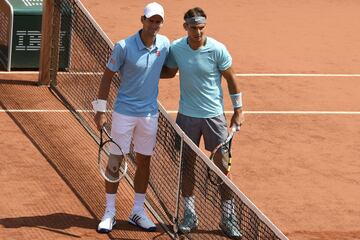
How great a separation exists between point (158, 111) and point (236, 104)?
2.74ft

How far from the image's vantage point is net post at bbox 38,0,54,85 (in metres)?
17.2

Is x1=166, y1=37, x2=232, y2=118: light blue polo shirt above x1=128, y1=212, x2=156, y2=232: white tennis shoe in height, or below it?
above

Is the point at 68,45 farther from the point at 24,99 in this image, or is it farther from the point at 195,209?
the point at 195,209

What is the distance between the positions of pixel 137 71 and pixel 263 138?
4.43 metres

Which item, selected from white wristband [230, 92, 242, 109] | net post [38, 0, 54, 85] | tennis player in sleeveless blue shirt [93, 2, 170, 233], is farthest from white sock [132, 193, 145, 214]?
net post [38, 0, 54, 85]

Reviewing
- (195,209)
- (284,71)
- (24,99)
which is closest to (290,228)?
(195,209)

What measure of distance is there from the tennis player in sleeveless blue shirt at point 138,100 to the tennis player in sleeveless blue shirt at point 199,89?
26cm

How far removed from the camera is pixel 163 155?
13352 mm

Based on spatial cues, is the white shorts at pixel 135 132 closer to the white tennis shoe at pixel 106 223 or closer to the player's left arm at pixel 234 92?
the white tennis shoe at pixel 106 223

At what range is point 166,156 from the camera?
524 inches

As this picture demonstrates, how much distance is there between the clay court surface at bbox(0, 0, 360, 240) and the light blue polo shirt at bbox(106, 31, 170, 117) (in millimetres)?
1358

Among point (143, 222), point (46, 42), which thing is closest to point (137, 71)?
point (143, 222)

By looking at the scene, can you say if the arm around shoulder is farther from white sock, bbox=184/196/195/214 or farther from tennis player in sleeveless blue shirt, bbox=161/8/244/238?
white sock, bbox=184/196/195/214

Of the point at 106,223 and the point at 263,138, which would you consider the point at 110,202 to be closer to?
the point at 106,223
